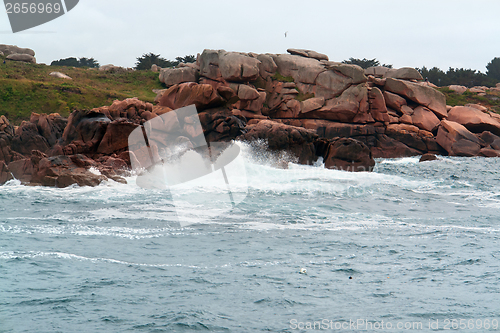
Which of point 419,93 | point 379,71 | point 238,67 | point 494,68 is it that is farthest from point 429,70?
point 238,67

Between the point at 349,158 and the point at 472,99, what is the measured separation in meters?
38.2

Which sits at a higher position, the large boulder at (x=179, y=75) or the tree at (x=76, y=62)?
the tree at (x=76, y=62)

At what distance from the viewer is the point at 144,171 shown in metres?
18.1

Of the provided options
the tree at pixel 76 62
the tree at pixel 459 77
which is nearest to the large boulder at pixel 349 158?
the tree at pixel 459 77

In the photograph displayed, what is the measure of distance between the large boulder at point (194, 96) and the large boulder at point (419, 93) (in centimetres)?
Answer: 1775

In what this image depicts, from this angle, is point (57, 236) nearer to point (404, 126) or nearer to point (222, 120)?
point (222, 120)

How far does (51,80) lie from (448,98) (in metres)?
46.7

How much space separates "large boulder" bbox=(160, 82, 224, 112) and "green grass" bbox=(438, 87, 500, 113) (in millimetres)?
33955

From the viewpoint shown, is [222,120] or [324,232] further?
[222,120]

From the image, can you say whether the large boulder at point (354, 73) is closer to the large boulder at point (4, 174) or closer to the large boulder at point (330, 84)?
the large boulder at point (330, 84)

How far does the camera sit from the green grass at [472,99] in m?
50.1

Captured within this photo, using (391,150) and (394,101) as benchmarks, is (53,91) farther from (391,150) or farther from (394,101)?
(394,101)

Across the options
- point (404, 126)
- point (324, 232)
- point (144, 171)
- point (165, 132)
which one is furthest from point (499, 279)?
point (404, 126)

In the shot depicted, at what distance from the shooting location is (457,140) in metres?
33.7
